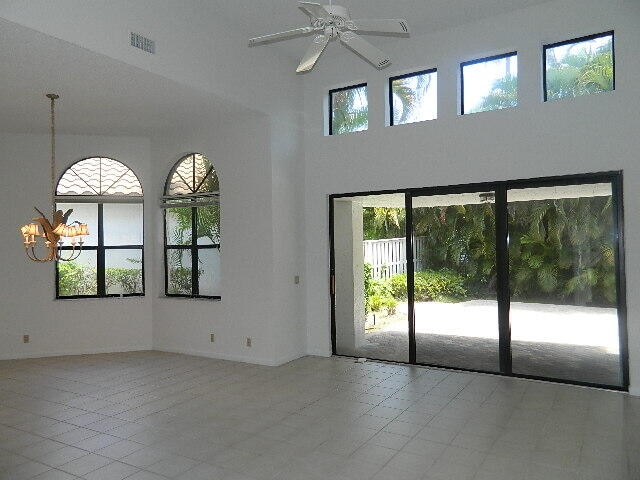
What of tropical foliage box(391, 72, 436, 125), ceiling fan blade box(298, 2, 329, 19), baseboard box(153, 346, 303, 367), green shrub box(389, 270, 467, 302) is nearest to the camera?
ceiling fan blade box(298, 2, 329, 19)

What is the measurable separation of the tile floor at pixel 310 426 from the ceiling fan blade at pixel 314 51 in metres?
2.84

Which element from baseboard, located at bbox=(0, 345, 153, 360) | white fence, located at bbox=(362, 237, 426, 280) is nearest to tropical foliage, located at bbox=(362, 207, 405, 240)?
white fence, located at bbox=(362, 237, 426, 280)

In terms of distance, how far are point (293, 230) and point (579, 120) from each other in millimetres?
3421

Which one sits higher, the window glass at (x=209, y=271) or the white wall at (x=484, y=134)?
the white wall at (x=484, y=134)

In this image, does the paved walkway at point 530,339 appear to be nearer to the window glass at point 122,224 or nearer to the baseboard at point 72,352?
the baseboard at point 72,352

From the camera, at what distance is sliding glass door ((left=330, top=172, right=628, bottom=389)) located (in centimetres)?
467

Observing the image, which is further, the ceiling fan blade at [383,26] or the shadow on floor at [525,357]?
the shadow on floor at [525,357]

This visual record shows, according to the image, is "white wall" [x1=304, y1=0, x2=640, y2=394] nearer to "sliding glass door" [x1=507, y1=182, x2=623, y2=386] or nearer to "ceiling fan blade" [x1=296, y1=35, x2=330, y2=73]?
"sliding glass door" [x1=507, y1=182, x2=623, y2=386]

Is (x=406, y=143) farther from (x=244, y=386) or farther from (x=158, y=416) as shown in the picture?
(x=158, y=416)

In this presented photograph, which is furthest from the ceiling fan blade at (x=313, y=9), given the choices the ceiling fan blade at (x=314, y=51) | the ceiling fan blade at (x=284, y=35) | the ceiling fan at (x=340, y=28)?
the ceiling fan blade at (x=314, y=51)

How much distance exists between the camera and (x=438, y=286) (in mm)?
5508

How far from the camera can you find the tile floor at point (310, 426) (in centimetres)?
316

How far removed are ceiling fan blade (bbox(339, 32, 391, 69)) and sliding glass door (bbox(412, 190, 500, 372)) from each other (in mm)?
2376

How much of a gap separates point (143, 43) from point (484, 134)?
138 inches
